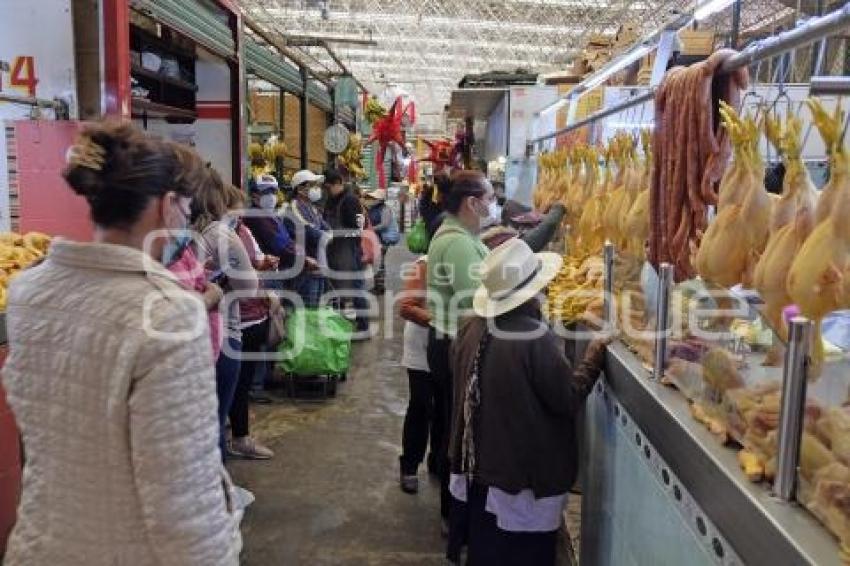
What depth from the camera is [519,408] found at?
2.62 m

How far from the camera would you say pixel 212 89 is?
19.5 feet

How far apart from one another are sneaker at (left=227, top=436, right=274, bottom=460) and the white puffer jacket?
3315 millimetres

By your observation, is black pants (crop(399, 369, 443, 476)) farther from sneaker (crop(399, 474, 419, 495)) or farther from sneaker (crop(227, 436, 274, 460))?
sneaker (crop(227, 436, 274, 460))

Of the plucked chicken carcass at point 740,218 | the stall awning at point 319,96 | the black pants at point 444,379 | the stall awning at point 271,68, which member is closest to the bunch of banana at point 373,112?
the stall awning at point 319,96

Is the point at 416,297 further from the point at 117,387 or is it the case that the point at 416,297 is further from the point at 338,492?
the point at 117,387

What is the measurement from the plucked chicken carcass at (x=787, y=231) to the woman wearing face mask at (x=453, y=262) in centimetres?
194

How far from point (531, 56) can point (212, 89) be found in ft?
55.0

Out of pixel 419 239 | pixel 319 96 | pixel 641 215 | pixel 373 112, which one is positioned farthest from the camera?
pixel 373 112

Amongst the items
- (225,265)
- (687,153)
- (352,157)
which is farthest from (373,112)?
(687,153)

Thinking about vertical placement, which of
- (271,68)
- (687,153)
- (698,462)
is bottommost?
(698,462)

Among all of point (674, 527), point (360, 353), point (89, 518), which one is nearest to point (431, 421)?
point (674, 527)

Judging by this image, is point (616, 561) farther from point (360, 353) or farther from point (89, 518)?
point (360, 353)

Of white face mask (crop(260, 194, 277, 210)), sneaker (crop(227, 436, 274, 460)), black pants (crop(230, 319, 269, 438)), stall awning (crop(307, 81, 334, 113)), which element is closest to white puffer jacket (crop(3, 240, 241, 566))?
black pants (crop(230, 319, 269, 438))

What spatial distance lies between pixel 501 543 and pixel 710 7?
1.99m
